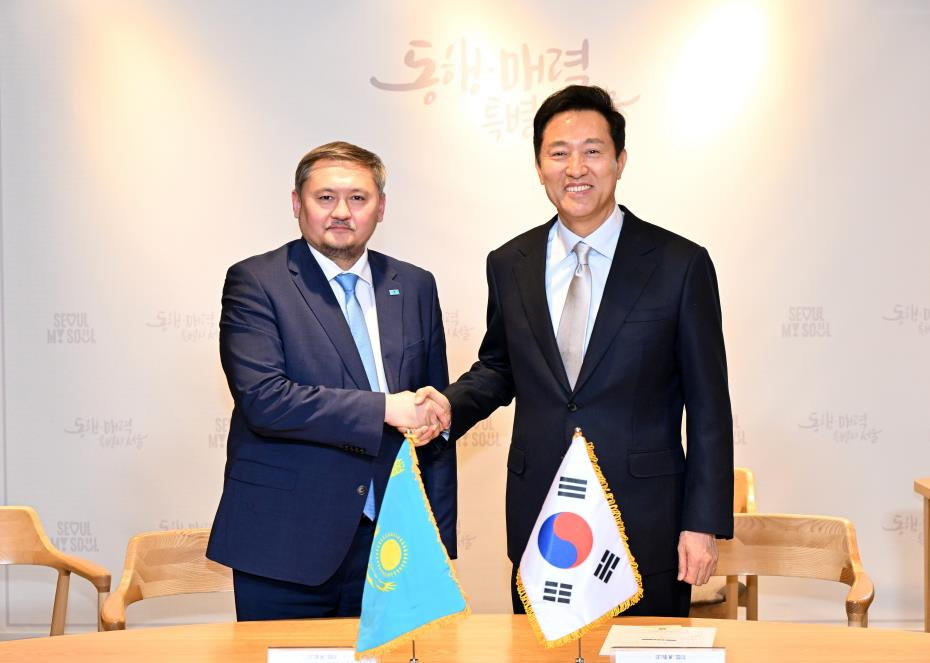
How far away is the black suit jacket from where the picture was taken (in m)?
2.41

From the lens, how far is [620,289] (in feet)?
8.14

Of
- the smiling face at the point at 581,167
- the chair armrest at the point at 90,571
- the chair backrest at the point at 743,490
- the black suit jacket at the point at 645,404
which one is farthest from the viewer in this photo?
the chair backrest at the point at 743,490

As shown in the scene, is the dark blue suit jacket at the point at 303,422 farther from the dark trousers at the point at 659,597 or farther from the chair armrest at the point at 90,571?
the chair armrest at the point at 90,571

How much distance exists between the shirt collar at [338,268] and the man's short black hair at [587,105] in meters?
0.53

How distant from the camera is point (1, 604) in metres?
4.48

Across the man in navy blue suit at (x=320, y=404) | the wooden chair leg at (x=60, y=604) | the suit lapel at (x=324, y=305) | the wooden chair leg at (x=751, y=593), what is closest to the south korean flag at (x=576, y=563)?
the man in navy blue suit at (x=320, y=404)

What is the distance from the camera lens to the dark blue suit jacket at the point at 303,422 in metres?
2.44

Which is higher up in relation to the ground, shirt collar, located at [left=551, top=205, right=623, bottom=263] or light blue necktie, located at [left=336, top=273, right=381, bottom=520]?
shirt collar, located at [left=551, top=205, right=623, bottom=263]

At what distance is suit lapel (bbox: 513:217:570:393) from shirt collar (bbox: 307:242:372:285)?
1.23 feet

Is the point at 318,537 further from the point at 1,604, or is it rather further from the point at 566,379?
the point at 1,604

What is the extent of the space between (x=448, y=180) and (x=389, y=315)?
6.08 feet

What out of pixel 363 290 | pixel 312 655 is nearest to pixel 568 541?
pixel 312 655

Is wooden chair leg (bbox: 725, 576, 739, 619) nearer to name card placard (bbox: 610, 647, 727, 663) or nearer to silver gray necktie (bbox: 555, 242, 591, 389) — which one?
silver gray necktie (bbox: 555, 242, 591, 389)

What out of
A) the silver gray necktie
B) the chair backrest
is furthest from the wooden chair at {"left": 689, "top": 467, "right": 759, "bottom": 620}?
the silver gray necktie
